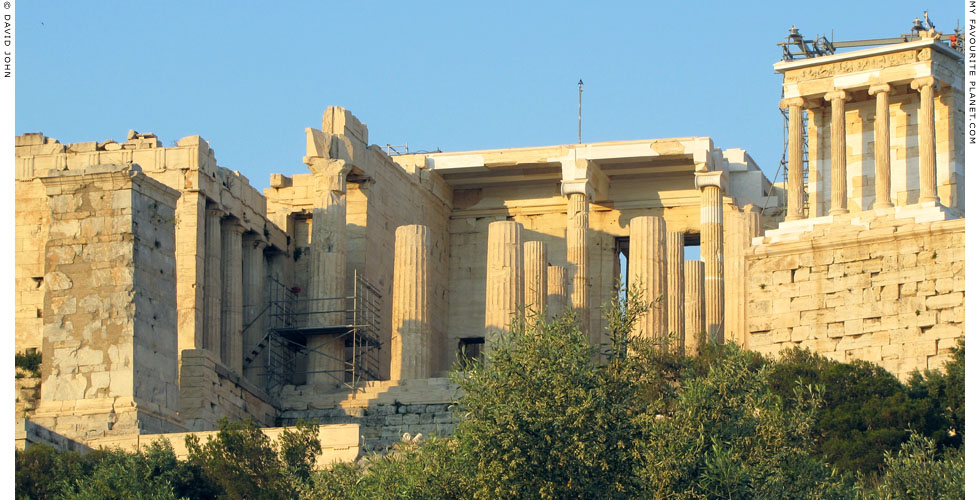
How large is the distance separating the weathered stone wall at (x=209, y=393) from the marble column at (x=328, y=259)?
4.23m

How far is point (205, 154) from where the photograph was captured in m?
53.3

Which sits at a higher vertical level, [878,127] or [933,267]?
[878,127]

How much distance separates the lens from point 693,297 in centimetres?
5569

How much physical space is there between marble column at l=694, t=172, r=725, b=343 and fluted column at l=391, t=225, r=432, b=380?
21.3 ft

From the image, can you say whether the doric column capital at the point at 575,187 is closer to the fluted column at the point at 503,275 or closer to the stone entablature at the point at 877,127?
the fluted column at the point at 503,275

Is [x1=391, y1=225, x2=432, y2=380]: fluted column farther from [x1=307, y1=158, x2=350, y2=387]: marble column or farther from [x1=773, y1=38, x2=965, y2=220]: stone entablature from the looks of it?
[x1=773, y1=38, x2=965, y2=220]: stone entablature

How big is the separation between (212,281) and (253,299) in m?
2.57

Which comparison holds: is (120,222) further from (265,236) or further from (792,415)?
(792,415)

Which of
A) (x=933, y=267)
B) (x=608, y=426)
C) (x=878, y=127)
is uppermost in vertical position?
(x=878, y=127)

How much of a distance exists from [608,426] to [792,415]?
3061mm

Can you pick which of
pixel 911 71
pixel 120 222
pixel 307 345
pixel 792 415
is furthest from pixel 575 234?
pixel 792 415

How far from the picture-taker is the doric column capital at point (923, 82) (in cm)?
5012

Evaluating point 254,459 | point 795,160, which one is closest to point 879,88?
point 795,160

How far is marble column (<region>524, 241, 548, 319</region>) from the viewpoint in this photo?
54.2 m
